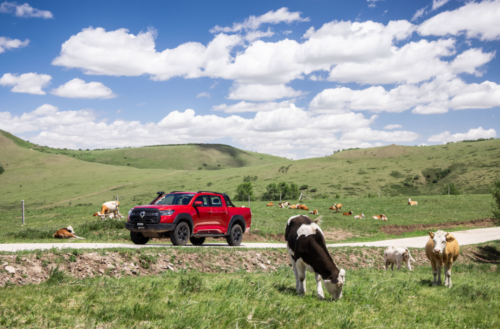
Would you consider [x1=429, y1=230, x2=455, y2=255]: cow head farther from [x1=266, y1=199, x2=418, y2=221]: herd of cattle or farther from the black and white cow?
[x1=266, y1=199, x2=418, y2=221]: herd of cattle

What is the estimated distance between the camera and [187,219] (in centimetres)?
1667

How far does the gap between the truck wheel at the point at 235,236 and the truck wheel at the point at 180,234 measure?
2.34 m

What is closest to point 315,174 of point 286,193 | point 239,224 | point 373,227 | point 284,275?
point 286,193

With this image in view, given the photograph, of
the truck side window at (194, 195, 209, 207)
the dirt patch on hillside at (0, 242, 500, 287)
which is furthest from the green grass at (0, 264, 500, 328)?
the truck side window at (194, 195, 209, 207)

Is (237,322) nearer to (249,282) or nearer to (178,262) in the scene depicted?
(249,282)

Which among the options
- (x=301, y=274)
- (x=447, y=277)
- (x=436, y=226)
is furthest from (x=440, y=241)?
(x=436, y=226)

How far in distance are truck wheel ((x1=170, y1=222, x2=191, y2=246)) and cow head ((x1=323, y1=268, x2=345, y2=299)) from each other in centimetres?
915

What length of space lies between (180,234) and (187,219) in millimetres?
667

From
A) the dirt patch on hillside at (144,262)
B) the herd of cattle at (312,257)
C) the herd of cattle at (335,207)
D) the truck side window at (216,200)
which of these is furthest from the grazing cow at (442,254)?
the herd of cattle at (335,207)

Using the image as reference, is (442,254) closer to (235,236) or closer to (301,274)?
(301,274)

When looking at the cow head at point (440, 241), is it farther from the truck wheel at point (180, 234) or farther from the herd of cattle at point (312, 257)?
the truck wheel at point (180, 234)

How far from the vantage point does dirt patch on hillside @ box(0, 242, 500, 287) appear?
9953 millimetres

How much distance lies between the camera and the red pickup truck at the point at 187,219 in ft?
52.4

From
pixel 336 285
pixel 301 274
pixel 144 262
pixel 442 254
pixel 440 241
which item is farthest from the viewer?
pixel 144 262
